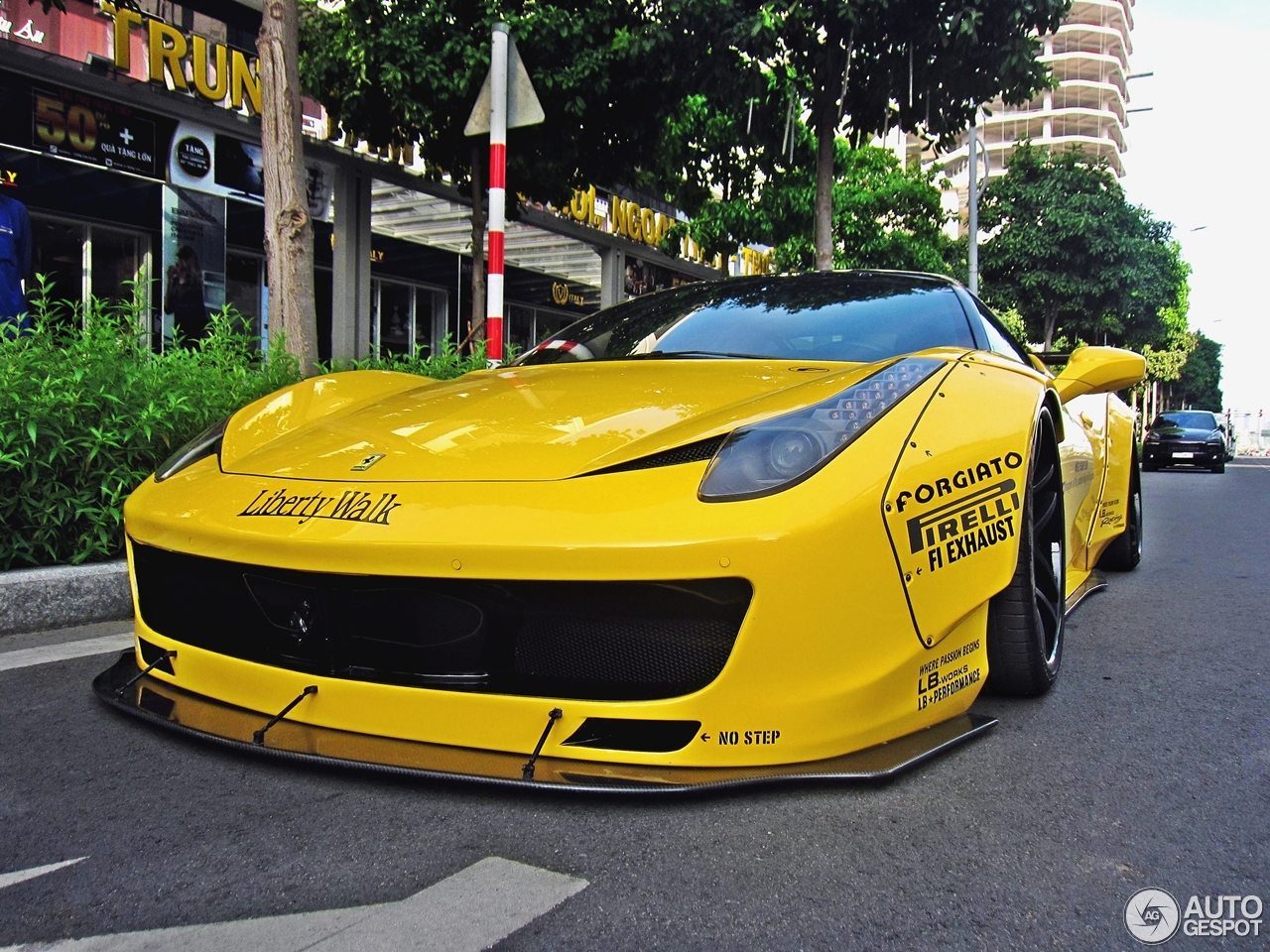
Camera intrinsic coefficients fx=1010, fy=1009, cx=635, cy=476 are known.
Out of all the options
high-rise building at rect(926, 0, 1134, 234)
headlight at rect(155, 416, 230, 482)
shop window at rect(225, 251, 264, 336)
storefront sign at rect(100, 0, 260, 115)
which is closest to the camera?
headlight at rect(155, 416, 230, 482)

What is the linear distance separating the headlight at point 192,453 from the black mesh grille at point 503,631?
69 cm

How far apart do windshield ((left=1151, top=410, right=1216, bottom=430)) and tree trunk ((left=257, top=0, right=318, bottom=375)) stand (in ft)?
70.6

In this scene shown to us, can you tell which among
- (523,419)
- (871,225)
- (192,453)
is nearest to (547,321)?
(871,225)

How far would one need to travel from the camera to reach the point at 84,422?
3496 mm

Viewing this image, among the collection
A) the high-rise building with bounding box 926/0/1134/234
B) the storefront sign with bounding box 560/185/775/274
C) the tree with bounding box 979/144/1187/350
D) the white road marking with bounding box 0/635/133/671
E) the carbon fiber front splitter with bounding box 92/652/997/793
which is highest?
the high-rise building with bounding box 926/0/1134/234

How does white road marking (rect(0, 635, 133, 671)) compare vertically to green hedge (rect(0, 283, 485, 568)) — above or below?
below

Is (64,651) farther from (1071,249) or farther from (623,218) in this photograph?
(1071,249)

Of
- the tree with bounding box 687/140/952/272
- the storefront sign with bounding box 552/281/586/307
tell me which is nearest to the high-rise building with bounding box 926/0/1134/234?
the tree with bounding box 687/140/952/272

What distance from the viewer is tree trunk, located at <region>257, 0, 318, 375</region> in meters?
5.52

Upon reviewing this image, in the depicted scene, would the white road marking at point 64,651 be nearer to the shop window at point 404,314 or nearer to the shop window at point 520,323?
the shop window at point 404,314

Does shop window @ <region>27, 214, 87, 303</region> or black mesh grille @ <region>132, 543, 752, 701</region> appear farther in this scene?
shop window @ <region>27, 214, 87, 303</region>

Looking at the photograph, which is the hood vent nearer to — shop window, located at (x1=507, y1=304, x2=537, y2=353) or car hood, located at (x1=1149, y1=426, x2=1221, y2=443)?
shop window, located at (x1=507, y1=304, x2=537, y2=353)

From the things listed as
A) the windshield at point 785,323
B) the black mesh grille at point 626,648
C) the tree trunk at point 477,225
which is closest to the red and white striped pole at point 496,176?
the windshield at point 785,323

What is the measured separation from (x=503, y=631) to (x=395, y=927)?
0.52m
